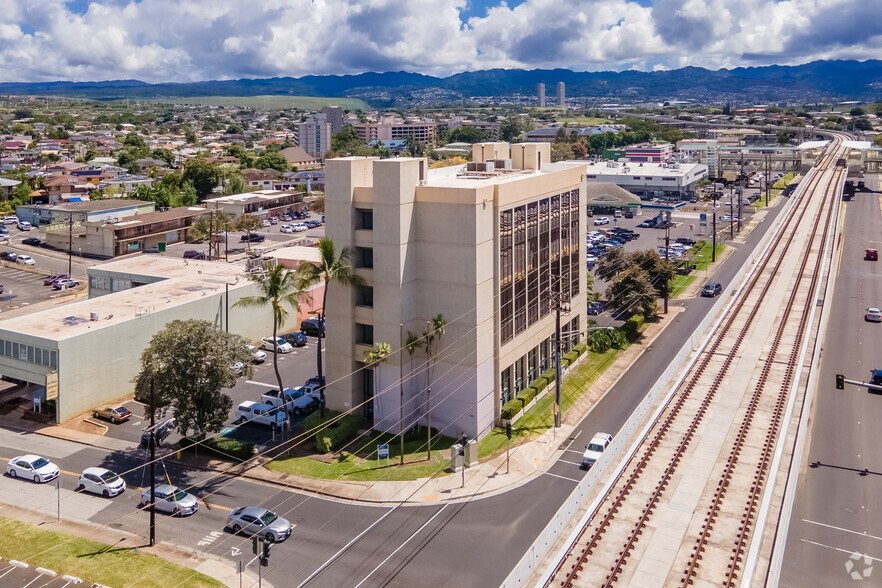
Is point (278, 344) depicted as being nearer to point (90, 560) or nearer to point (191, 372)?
point (191, 372)

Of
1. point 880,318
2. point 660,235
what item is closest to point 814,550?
point 880,318

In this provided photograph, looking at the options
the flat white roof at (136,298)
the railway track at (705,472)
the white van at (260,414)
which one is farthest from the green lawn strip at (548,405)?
the flat white roof at (136,298)

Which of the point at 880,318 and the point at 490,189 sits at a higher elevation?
the point at 490,189

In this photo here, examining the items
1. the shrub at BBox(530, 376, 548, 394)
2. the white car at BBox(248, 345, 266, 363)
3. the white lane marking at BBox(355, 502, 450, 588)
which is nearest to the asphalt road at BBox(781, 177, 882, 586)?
the white lane marking at BBox(355, 502, 450, 588)

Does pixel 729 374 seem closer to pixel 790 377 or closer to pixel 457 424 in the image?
pixel 790 377

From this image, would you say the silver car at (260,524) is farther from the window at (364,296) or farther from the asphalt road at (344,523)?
the window at (364,296)

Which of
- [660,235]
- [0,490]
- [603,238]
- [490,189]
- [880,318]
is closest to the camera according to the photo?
[0,490]
